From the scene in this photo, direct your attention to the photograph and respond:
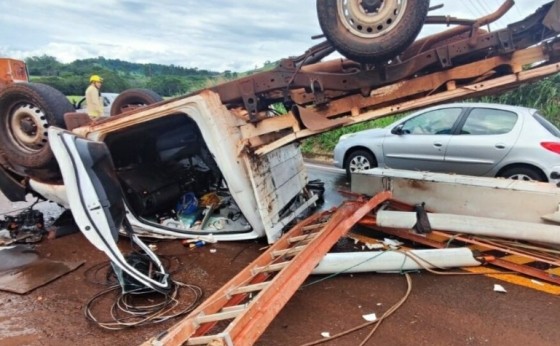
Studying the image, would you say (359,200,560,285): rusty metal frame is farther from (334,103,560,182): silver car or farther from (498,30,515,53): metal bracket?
(334,103,560,182): silver car

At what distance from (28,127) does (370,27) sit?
12.2ft

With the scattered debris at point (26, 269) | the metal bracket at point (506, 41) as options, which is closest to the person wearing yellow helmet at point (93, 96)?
the scattered debris at point (26, 269)

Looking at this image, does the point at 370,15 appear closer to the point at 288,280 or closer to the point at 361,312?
the point at 288,280

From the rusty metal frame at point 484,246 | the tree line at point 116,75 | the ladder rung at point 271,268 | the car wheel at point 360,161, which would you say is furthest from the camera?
the tree line at point 116,75

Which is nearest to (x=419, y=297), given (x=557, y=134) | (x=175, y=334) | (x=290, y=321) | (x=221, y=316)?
(x=290, y=321)

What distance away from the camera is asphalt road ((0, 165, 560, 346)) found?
263cm

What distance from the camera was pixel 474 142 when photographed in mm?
5820

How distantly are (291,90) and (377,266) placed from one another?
5.92 ft

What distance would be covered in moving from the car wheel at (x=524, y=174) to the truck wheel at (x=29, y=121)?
5674mm

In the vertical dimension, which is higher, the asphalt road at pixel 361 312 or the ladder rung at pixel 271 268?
the ladder rung at pixel 271 268

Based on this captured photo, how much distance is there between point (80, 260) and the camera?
4.12 metres

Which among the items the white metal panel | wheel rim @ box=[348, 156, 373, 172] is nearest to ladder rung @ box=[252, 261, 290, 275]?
the white metal panel

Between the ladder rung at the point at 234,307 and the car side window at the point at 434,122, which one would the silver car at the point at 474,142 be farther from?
the ladder rung at the point at 234,307

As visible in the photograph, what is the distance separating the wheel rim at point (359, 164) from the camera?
7156 millimetres
